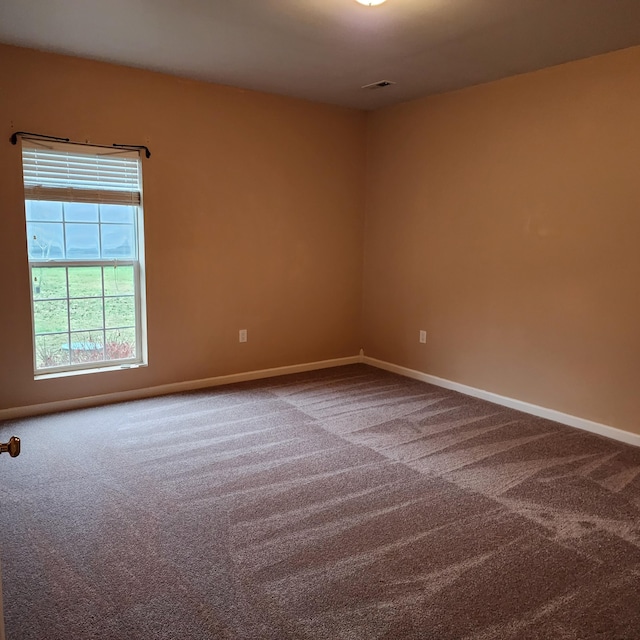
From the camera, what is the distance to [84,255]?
151 inches

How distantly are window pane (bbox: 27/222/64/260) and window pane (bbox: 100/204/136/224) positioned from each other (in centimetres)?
31

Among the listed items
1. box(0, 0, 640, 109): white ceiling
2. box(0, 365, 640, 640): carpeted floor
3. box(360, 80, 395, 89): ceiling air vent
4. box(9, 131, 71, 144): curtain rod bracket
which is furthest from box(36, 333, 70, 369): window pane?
box(360, 80, 395, 89): ceiling air vent

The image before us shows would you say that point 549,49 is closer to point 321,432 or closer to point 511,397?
point 511,397

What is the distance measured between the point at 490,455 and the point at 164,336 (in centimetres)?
250

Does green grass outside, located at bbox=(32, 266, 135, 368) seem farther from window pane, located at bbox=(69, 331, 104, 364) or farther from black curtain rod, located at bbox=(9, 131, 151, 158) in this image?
black curtain rod, located at bbox=(9, 131, 151, 158)

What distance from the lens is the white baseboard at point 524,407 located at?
11.1 feet

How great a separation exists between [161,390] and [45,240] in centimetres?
136

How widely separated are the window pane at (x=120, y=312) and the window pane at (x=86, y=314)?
0.05 m

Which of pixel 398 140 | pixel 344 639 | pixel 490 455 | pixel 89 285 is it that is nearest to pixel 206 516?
pixel 344 639

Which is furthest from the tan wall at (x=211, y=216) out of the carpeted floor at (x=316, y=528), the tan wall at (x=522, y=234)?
the carpeted floor at (x=316, y=528)

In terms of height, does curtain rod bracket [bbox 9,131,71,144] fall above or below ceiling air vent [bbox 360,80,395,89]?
below

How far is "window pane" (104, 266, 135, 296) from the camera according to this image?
3.96 m

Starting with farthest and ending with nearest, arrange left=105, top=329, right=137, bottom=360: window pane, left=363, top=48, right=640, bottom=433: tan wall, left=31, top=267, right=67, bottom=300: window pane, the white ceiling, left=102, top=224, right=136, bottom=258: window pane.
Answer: left=105, top=329, right=137, bottom=360: window pane
left=102, top=224, right=136, bottom=258: window pane
left=31, top=267, right=67, bottom=300: window pane
left=363, top=48, right=640, bottom=433: tan wall
the white ceiling

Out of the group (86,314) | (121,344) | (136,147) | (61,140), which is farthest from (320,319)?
(61,140)
